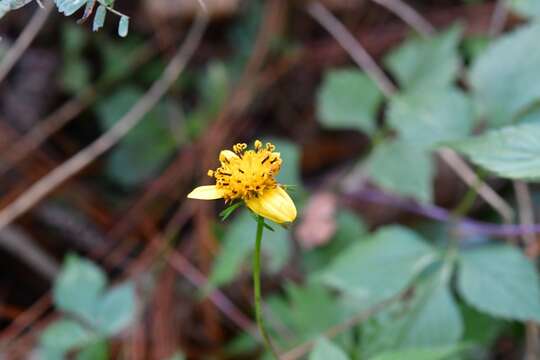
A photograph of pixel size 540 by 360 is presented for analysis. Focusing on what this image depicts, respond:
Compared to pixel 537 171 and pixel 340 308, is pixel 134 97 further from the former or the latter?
pixel 537 171

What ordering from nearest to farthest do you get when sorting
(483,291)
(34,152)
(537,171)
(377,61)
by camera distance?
(537,171)
(483,291)
(34,152)
(377,61)

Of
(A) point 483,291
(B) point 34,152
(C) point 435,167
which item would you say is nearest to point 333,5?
(C) point 435,167

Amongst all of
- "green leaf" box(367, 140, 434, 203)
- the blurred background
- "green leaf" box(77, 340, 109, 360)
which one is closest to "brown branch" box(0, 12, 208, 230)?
the blurred background

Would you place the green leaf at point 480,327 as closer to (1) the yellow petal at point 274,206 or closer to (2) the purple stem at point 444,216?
(2) the purple stem at point 444,216

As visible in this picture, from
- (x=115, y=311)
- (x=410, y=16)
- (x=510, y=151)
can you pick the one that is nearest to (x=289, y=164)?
(x=115, y=311)

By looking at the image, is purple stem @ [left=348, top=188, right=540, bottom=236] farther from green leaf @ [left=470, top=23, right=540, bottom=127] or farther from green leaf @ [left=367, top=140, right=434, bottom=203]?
green leaf @ [left=470, top=23, right=540, bottom=127]

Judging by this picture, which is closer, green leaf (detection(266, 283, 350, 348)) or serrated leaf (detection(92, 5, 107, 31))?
serrated leaf (detection(92, 5, 107, 31))

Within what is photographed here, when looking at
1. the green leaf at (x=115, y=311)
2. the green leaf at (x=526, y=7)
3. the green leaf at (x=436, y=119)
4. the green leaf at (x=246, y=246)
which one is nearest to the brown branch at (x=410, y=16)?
the green leaf at (x=526, y=7)
